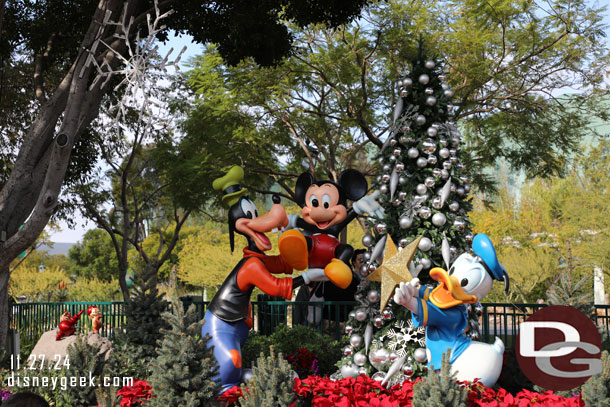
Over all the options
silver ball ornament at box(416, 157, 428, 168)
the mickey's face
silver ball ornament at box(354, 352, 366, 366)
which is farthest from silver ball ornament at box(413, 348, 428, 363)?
the mickey's face

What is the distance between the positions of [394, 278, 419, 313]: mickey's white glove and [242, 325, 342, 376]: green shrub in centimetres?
241

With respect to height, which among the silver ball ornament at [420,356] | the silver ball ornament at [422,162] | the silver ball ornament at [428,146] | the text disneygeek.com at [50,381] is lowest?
the text disneygeek.com at [50,381]

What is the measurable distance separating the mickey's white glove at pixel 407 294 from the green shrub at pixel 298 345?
2412mm

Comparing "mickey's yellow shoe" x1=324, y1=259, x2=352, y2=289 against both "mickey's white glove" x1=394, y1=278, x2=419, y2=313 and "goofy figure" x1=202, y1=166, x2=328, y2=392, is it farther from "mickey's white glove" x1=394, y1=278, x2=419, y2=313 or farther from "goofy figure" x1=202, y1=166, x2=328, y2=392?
"mickey's white glove" x1=394, y1=278, x2=419, y2=313

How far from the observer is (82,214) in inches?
765

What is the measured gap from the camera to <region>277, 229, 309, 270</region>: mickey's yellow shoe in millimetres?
6898

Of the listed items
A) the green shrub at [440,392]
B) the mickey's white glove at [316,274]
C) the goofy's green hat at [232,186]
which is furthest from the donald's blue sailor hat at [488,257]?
the goofy's green hat at [232,186]

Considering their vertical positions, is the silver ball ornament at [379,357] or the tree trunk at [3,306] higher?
the tree trunk at [3,306]

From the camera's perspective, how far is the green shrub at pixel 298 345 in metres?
7.73

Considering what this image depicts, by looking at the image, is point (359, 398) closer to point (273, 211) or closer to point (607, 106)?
point (273, 211)

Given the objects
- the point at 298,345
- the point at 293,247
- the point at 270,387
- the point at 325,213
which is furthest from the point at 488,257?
the point at 298,345

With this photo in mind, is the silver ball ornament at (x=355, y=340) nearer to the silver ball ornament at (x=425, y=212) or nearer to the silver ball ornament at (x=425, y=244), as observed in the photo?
the silver ball ornament at (x=425, y=244)

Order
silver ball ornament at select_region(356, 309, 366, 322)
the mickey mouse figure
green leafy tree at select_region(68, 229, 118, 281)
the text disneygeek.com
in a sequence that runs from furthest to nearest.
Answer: green leafy tree at select_region(68, 229, 118, 281), the mickey mouse figure, silver ball ornament at select_region(356, 309, 366, 322), the text disneygeek.com

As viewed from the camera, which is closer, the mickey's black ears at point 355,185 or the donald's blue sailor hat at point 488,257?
the donald's blue sailor hat at point 488,257
